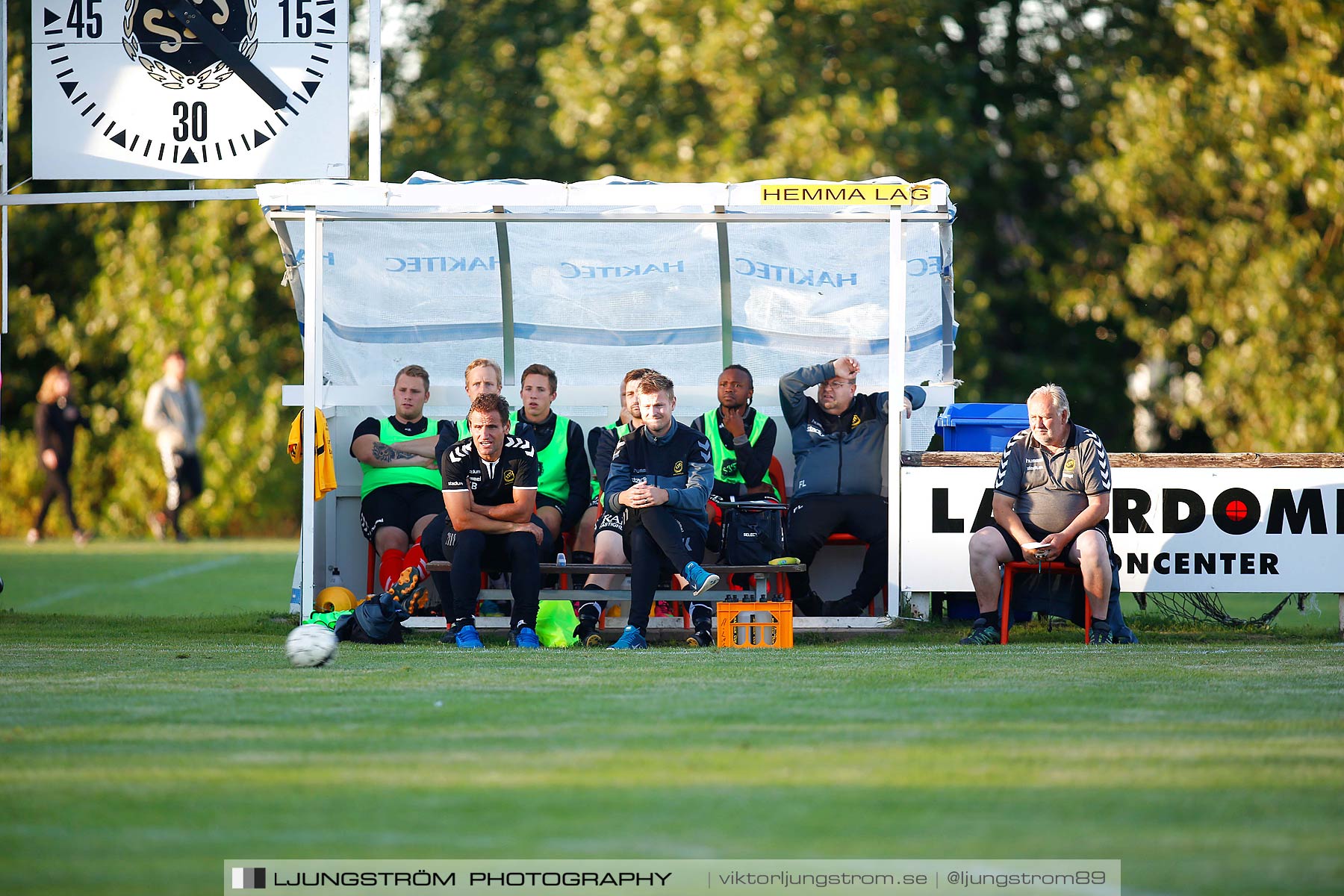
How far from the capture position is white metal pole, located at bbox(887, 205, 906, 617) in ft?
31.2

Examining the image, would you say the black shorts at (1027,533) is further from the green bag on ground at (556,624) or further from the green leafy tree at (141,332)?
the green leafy tree at (141,332)

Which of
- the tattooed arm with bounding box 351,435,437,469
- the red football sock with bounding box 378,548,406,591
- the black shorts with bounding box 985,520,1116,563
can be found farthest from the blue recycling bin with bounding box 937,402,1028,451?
the red football sock with bounding box 378,548,406,591

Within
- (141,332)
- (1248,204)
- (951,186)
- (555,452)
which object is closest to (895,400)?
(555,452)

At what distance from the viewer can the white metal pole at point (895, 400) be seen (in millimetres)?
9500

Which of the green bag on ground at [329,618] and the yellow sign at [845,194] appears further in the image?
the yellow sign at [845,194]

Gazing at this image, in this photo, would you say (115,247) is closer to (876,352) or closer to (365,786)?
(876,352)

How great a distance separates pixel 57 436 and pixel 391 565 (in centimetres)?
1164

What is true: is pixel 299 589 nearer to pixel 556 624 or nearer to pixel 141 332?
pixel 556 624

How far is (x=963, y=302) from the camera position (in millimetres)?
20250

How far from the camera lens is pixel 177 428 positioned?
20.5m

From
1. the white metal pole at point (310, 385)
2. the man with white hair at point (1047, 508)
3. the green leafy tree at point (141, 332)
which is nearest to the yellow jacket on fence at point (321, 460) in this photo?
the white metal pole at point (310, 385)

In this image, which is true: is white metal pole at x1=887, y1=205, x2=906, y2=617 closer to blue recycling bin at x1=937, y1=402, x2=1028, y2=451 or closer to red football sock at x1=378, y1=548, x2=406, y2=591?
blue recycling bin at x1=937, y1=402, x2=1028, y2=451

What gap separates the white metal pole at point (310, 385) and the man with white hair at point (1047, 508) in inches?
141

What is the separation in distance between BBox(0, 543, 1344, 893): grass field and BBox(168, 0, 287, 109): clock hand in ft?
12.4
